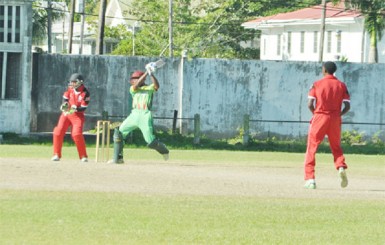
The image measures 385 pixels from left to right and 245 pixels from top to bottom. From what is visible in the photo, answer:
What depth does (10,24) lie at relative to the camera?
39.7 m

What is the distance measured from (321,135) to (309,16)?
57278mm

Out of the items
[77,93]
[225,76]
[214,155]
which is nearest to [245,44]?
[225,76]

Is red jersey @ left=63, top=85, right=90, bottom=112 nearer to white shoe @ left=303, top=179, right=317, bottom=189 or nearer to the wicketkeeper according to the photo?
the wicketkeeper

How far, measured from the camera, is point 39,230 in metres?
14.0

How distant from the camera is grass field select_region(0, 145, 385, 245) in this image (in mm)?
13926

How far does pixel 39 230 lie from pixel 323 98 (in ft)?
24.0

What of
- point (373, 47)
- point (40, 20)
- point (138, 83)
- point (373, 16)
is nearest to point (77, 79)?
point (138, 83)

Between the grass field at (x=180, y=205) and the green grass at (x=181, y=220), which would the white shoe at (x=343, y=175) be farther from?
the green grass at (x=181, y=220)

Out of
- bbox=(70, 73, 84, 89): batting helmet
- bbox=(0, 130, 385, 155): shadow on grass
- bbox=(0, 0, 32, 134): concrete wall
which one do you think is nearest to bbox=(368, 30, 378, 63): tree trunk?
bbox=(0, 130, 385, 155): shadow on grass

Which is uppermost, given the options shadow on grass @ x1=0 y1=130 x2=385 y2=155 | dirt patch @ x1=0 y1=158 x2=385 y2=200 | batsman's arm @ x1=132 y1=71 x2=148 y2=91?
batsman's arm @ x1=132 y1=71 x2=148 y2=91

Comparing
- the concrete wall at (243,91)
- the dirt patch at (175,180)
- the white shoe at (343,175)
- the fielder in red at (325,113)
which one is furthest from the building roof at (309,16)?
the fielder in red at (325,113)

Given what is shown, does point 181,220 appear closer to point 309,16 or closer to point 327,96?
point 327,96

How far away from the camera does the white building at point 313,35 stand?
73.2 metres

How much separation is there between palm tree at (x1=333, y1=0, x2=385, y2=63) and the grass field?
43323 millimetres
